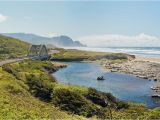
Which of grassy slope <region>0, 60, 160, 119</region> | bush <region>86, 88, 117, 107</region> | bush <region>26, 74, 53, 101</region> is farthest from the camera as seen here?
bush <region>26, 74, 53, 101</region>

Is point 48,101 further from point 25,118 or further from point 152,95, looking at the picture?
point 152,95

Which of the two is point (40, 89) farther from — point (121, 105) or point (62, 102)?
point (121, 105)

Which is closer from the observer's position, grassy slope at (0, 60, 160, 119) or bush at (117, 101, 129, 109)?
grassy slope at (0, 60, 160, 119)

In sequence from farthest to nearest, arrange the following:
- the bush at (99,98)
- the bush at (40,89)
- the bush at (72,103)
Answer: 1. the bush at (40,89)
2. the bush at (99,98)
3. the bush at (72,103)

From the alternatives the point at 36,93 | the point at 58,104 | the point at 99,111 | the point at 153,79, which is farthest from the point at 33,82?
the point at 153,79

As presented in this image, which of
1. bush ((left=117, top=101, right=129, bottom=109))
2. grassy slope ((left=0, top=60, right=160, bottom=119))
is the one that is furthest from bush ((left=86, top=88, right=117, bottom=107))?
bush ((left=117, top=101, right=129, bottom=109))

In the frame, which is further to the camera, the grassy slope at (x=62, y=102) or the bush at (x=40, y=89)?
the bush at (x=40, y=89)

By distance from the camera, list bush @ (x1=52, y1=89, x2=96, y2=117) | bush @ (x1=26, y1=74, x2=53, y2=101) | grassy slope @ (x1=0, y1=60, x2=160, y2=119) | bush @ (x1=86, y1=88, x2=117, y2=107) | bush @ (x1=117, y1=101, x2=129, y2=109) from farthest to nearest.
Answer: bush @ (x1=26, y1=74, x2=53, y2=101)
bush @ (x1=117, y1=101, x2=129, y2=109)
bush @ (x1=86, y1=88, x2=117, y2=107)
bush @ (x1=52, y1=89, x2=96, y2=117)
grassy slope @ (x1=0, y1=60, x2=160, y2=119)

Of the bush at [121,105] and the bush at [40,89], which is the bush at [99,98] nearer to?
the bush at [121,105]

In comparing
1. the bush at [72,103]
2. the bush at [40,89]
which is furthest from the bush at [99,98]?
the bush at [40,89]

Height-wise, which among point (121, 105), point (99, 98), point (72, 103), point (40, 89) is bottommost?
point (121, 105)

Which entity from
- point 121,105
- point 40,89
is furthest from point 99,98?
point 40,89

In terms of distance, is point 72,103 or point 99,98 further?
A: point 99,98

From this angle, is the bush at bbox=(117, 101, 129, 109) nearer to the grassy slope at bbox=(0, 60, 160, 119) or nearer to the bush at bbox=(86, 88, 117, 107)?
the grassy slope at bbox=(0, 60, 160, 119)
